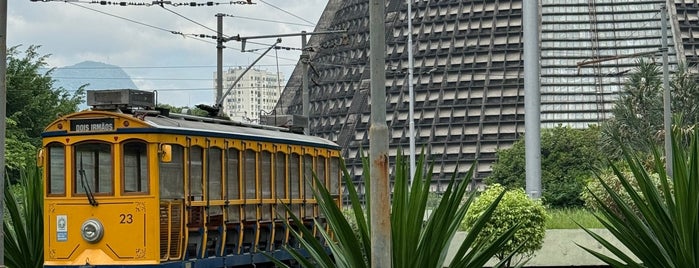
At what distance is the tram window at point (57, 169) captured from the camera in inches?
677

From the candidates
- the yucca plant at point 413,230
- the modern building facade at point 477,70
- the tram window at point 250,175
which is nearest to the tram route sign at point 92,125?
the tram window at point 250,175

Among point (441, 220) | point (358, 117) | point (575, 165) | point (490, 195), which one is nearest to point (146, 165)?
point (441, 220)

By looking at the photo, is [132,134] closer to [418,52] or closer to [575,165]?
[575,165]

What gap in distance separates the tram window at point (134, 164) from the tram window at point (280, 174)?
390cm

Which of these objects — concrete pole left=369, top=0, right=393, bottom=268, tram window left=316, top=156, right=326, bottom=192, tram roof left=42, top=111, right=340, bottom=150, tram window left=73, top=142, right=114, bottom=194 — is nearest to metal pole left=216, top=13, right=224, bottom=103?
tram window left=316, top=156, right=326, bottom=192

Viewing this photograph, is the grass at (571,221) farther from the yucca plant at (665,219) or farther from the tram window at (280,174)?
the yucca plant at (665,219)

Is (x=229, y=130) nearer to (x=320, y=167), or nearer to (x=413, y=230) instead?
(x=320, y=167)

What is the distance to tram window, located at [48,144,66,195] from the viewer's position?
1719cm

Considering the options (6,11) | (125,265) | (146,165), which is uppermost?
(6,11)

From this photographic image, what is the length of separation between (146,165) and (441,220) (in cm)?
791

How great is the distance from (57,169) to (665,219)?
9.62 meters

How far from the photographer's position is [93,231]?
16797mm

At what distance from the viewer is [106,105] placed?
57.7 ft

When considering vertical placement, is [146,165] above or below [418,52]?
below
